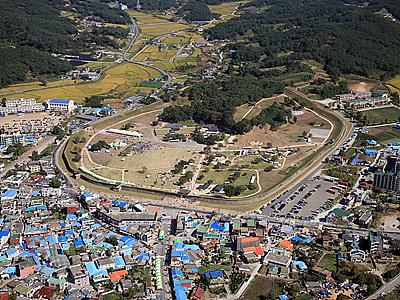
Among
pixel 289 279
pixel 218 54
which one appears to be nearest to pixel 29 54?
pixel 218 54

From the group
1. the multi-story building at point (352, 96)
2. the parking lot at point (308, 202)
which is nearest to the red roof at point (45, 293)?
the parking lot at point (308, 202)

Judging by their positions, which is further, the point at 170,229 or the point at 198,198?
the point at 198,198

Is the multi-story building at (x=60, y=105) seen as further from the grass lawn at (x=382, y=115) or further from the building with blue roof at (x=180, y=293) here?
the building with blue roof at (x=180, y=293)

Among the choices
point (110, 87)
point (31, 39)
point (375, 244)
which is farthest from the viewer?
point (31, 39)

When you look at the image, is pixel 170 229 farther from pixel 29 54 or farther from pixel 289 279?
pixel 29 54

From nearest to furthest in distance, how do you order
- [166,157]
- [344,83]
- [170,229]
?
[170,229]
[166,157]
[344,83]

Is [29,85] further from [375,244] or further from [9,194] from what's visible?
[375,244]

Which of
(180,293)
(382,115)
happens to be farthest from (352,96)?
(180,293)
